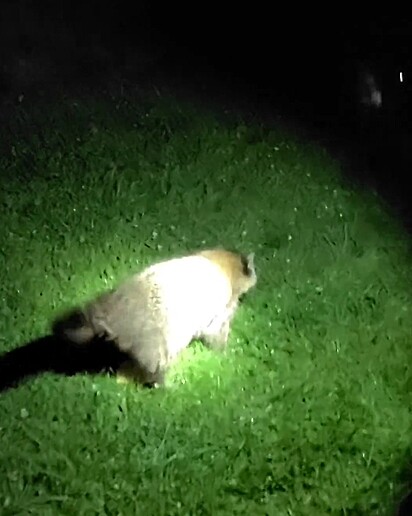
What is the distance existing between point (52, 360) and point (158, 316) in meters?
0.31

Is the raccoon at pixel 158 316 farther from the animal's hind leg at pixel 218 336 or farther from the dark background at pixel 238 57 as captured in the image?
the dark background at pixel 238 57

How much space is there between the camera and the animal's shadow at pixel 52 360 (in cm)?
206

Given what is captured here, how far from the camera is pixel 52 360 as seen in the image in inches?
82.9

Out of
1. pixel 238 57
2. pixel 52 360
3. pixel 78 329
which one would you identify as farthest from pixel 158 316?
pixel 238 57

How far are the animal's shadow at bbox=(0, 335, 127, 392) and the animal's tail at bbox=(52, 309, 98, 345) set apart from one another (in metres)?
0.05

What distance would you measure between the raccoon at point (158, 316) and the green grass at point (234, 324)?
73 millimetres

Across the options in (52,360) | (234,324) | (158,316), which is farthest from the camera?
(234,324)

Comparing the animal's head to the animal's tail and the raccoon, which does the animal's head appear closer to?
the raccoon

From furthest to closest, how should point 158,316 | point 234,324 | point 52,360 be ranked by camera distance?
point 234,324 → point 52,360 → point 158,316

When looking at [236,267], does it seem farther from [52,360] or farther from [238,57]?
[238,57]

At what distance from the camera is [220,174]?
2.58 metres

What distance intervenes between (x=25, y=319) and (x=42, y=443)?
1.08 ft

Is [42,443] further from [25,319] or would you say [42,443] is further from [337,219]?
[337,219]

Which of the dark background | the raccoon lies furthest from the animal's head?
the dark background
